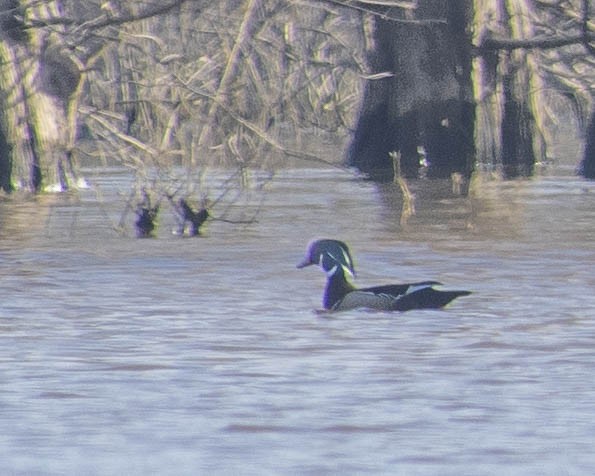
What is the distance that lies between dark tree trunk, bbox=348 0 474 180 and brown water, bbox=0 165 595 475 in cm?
883

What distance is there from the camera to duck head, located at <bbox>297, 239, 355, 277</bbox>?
10406mm

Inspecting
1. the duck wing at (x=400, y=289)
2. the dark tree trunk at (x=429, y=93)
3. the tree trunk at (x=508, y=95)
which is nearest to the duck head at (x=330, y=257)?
the duck wing at (x=400, y=289)

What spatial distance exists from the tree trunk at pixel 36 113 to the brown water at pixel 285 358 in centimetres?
364

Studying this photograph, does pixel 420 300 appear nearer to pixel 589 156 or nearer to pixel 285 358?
pixel 285 358

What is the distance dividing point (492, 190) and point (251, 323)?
11.1 meters

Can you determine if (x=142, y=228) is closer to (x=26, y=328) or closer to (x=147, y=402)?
(x=26, y=328)

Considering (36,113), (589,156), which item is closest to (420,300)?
(36,113)

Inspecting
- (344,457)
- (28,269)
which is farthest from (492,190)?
(344,457)

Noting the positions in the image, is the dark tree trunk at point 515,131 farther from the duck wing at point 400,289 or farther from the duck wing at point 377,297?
the duck wing at point 400,289

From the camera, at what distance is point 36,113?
62.8ft

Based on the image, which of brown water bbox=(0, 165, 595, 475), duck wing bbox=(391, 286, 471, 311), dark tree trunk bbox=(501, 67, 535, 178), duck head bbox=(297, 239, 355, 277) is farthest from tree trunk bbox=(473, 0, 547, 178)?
duck wing bbox=(391, 286, 471, 311)

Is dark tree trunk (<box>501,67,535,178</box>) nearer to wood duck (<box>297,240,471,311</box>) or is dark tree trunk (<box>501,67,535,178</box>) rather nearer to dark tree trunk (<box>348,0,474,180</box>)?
dark tree trunk (<box>348,0,474,180</box>)

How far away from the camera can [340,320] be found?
980cm

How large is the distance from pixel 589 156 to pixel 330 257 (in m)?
14.6
